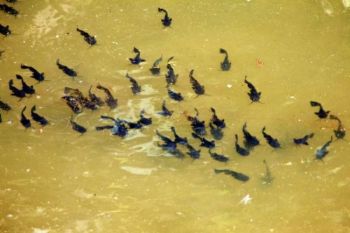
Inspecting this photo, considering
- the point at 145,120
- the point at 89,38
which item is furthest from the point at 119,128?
the point at 89,38

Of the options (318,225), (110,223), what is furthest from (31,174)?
Result: (318,225)

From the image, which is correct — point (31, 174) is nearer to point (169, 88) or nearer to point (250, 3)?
point (169, 88)

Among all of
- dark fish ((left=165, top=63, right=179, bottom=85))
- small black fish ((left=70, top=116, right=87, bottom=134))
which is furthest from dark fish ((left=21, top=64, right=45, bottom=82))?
dark fish ((left=165, top=63, right=179, bottom=85))

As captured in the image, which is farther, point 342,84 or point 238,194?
point 342,84

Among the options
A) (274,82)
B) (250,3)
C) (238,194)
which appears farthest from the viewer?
(250,3)

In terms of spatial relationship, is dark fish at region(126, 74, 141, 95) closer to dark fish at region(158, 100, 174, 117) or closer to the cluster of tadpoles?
the cluster of tadpoles

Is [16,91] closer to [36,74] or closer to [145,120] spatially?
[36,74]

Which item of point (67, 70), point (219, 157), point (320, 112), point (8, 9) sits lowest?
point (219, 157)
